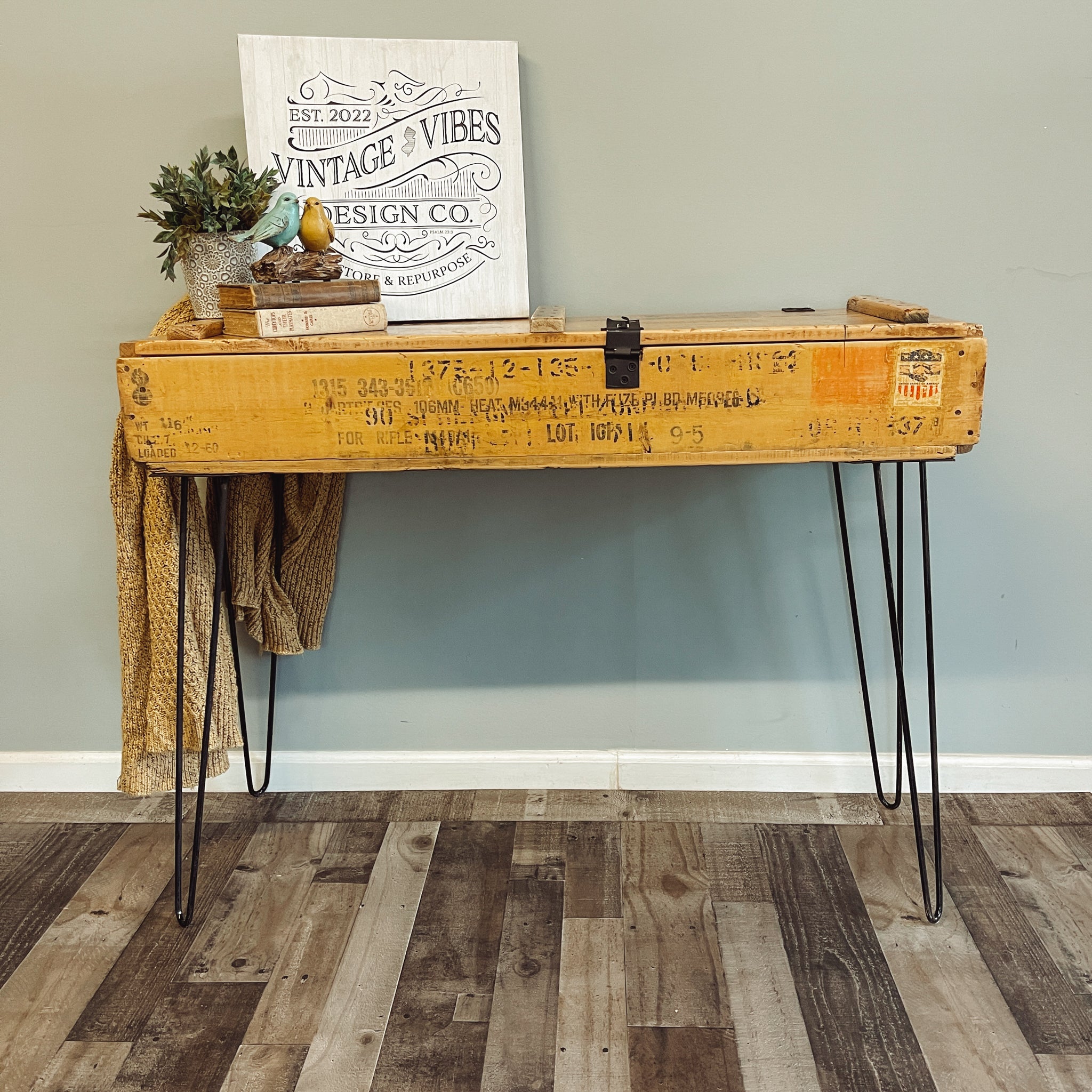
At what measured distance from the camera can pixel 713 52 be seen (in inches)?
61.3

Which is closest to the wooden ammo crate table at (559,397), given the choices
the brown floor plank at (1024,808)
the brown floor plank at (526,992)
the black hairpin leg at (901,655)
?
the black hairpin leg at (901,655)

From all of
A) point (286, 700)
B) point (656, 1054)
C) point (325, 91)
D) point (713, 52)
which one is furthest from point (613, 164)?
point (656, 1054)

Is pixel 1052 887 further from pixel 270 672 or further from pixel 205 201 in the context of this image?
pixel 205 201

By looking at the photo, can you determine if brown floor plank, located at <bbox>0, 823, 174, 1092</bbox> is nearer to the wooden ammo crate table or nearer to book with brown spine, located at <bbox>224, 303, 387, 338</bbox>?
the wooden ammo crate table

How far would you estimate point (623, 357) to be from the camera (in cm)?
123

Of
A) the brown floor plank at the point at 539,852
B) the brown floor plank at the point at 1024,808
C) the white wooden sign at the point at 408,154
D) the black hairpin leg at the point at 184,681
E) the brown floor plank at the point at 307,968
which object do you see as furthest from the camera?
the brown floor plank at the point at 1024,808

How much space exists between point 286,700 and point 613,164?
1132 mm

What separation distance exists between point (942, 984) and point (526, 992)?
1.88 ft

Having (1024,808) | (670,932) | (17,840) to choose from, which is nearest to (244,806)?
(17,840)

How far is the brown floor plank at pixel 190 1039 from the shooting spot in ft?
3.94

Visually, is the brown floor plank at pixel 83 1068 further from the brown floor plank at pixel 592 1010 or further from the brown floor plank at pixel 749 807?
the brown floor plank at pixel 749 807

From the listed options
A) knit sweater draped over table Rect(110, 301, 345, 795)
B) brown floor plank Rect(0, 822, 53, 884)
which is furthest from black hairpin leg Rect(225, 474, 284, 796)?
brown floor plank Rect(0, 822, 53, 884)

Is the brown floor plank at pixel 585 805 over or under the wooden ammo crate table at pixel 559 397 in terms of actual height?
under

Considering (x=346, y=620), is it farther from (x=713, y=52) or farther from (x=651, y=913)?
(x=713, y=52)
